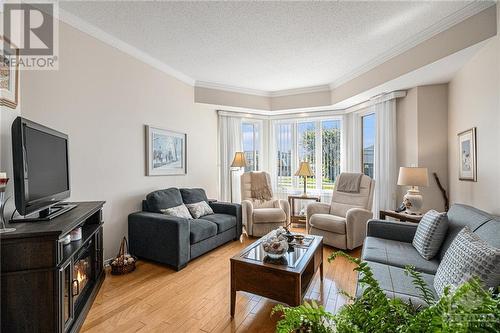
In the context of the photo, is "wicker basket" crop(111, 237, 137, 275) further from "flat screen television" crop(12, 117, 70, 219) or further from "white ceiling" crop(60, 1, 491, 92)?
"white ceiling" crop(60, 1, 491, 92)

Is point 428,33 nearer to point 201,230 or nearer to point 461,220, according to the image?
point 461,220

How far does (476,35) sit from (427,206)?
2182 mm

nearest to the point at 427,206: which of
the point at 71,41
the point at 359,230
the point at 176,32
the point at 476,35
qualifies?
the point at 359,230

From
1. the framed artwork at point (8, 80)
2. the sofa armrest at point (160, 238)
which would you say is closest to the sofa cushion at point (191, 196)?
the sofa armrest at point (160, 238)

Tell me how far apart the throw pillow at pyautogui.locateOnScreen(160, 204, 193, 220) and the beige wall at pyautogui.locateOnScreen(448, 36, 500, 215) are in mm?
3425

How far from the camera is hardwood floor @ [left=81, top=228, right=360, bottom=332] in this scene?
1819mm

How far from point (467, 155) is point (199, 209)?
3516 millimetres

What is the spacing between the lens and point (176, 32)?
8.78ft

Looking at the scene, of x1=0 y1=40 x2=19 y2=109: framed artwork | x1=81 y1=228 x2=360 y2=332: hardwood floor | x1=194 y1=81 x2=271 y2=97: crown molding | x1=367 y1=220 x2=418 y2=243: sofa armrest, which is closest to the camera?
x1=0 y1=40 x2=19 y2=109: framed artwork

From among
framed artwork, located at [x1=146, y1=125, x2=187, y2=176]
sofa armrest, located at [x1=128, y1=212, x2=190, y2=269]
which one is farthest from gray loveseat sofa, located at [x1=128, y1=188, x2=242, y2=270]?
framed artwork, located at [x1=146, y1=125, x2=187, y2=176]

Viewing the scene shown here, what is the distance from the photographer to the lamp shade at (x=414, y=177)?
2945mm

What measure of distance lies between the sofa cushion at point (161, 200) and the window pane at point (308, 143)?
3.01 metres

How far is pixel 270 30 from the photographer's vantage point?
2.64m

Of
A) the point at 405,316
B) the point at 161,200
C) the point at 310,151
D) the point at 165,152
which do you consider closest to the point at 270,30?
the point at 165,152
